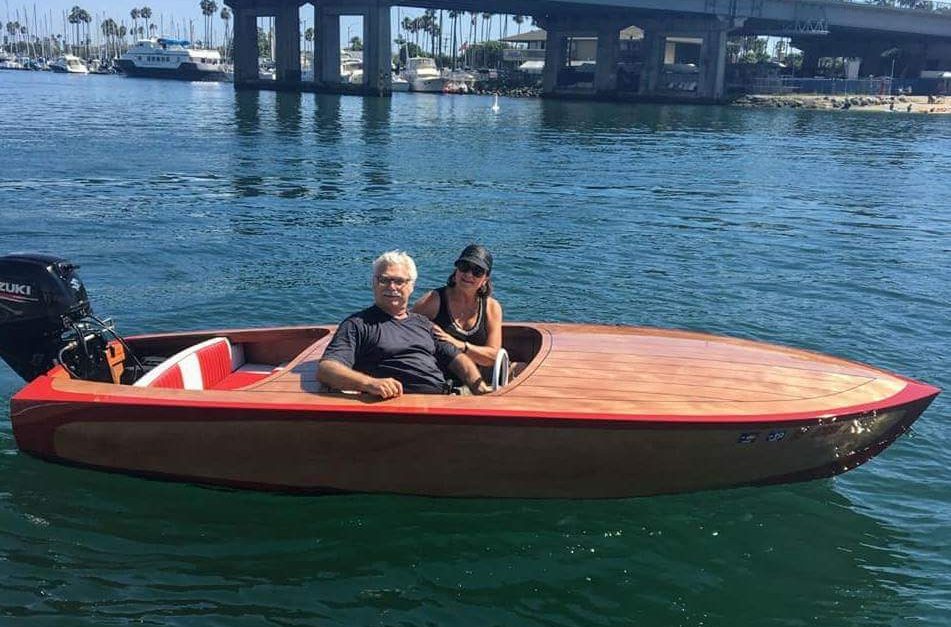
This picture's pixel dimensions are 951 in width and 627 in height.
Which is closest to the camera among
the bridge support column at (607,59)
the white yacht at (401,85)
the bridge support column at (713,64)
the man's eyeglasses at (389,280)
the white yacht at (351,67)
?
the man's eyeglasses at (389,280)

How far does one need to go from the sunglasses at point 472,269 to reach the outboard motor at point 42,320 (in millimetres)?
2834

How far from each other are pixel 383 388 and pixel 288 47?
290 feet

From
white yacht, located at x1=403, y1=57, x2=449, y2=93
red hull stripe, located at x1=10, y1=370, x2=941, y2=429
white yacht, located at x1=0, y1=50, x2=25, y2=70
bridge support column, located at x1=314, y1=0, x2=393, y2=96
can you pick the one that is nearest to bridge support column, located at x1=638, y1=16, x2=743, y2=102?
bridge support column, located at x1=314, y1=0, x2=393, y2=96

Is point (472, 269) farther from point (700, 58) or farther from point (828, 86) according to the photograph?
point (828, 86)

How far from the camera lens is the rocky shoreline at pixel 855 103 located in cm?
7422

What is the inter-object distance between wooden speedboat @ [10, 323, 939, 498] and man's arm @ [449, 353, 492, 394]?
0.31 meters

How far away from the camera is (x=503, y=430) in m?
5.53

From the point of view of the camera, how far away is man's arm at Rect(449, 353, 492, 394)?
6137 mm

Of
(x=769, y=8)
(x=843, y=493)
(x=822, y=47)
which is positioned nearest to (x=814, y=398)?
(x=843, y=493)

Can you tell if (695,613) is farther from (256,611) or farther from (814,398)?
(256,611)

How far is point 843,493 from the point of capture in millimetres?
6527

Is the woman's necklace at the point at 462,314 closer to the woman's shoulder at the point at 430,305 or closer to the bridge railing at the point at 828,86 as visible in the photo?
the woman's shoulder at the point at 430,305

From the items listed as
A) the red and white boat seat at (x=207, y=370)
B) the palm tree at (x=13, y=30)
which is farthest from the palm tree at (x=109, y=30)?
the red and white boat seat at (x=207, y=370)

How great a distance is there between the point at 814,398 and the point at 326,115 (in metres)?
49.6
